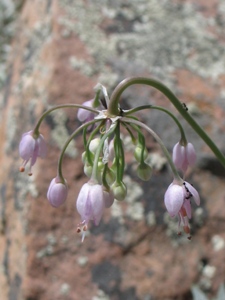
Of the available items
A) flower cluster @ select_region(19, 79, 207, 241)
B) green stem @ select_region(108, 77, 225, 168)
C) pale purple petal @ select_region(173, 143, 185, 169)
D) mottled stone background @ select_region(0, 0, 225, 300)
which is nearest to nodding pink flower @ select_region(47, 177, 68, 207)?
flower cluster @ select_region(19, 79, 207, 241)

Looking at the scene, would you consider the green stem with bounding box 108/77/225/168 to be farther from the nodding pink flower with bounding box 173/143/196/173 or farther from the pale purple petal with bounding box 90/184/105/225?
the pale purple petal with bounding box 90/184/105/225

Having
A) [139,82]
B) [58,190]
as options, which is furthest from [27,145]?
[139,82]

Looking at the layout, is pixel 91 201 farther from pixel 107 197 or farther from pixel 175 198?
pixel 175 198

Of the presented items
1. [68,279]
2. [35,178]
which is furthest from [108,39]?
[68,279]

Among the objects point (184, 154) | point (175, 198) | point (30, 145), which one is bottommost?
point (175, 198)

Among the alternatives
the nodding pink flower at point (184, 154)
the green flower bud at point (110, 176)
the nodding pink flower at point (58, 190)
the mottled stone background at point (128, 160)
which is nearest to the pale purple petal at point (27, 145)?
the nodding pink flower at point (58, 190)
